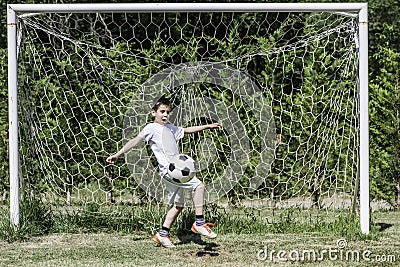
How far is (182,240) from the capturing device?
6426 millimetres

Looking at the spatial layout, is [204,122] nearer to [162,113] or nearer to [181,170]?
[162,113]

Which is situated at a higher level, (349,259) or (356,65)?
(356,65)

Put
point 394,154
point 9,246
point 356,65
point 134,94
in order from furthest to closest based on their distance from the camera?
point 394,154, point 134,94, point 356,65, point 9,246

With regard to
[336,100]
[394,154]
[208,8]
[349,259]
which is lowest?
[349,259]

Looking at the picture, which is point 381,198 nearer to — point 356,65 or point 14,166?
point 356,65

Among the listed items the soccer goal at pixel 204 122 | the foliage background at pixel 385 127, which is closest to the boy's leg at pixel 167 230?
the soccer goal at pixel 204 122

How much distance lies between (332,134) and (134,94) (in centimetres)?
227

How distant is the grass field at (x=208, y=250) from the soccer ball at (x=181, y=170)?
2.00 ft

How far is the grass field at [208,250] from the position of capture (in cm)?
554

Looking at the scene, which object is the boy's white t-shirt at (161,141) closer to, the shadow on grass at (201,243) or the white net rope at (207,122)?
the shadow on grass at (201,243)

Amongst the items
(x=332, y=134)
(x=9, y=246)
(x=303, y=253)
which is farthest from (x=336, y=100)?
(x=9, y=246)

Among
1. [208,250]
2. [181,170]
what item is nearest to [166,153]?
[181,170]

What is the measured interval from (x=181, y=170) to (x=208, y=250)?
72 centimetres

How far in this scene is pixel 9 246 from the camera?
6172 millimetres
